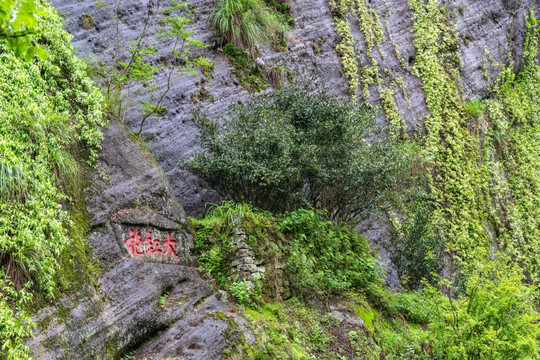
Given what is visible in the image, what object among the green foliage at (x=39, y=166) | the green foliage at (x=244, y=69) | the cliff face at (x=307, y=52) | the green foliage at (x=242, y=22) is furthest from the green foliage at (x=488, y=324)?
the green foliage at (x=242, y=22)

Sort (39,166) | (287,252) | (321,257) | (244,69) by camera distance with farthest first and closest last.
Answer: (244,69)
(321,257)
(287,252)
(39,166)

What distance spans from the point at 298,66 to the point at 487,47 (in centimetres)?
775

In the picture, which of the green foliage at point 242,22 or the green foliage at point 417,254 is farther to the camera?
the green foliage at point 242,22

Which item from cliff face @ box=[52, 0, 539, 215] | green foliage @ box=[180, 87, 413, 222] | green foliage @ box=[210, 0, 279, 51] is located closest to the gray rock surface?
green foliage @ box=[180, 87, 413, 222]

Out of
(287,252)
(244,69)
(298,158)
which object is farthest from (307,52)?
(287,252)

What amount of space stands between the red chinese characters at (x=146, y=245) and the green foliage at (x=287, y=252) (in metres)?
0.52

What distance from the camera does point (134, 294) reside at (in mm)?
4793

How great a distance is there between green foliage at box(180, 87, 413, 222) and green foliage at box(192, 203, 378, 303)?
0.43m

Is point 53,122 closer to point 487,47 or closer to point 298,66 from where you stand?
point 298,66

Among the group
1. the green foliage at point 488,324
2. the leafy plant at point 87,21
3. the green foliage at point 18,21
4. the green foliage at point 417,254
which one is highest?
the leafy plant at point 87,21

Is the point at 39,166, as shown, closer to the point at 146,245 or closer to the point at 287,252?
the point at 146,245

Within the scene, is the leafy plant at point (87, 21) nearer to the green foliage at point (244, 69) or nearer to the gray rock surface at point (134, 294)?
the green foliage at point (244, 69)

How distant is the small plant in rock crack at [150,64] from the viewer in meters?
7.35

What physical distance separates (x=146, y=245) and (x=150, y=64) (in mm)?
4599
